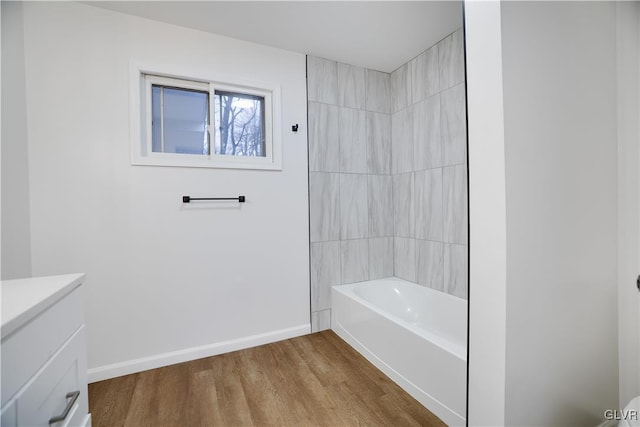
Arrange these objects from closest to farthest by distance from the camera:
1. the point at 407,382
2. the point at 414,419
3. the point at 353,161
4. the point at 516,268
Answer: the point at 516,268 < the point at 414,419 < the point at 407,382 < the point at 353,161

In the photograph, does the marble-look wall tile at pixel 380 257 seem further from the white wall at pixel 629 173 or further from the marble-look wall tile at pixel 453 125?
the white wall at pixel 629 173

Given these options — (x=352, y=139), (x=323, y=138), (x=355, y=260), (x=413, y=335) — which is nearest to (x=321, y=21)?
(x=323, y=138)

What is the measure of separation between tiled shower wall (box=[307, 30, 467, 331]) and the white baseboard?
299 millimetres

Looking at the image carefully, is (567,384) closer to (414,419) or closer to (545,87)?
(414,419)

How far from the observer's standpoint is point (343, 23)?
1.92 m

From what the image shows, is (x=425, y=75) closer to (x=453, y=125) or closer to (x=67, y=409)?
(x=453, y=125)

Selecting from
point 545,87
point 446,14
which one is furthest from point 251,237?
point 446,14

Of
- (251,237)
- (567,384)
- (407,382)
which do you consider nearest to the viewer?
(567,384)

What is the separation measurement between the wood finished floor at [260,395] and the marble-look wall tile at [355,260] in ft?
2.27

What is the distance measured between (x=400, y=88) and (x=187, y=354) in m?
2.93

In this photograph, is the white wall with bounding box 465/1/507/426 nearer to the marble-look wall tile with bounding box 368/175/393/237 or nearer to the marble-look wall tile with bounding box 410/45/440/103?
the marble-look wall tile with bounding box 410/45/440/103

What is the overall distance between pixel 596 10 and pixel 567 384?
160 centimetres

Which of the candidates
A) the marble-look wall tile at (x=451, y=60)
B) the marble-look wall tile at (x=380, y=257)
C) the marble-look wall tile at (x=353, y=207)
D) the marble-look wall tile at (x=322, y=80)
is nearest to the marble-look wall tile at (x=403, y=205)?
the marble-look wall tile at (x=380, y=257)

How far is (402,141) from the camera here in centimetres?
256
